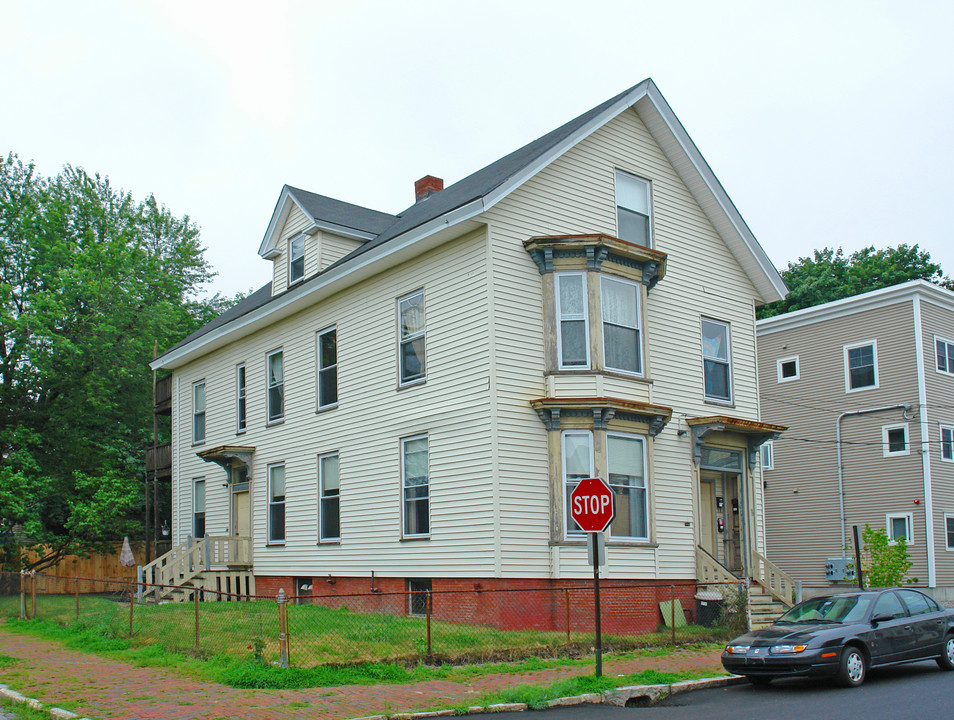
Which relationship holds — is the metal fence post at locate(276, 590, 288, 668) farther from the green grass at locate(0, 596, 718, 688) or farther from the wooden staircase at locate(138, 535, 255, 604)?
the wooden staircase at locate(138, 535, 255, 604)

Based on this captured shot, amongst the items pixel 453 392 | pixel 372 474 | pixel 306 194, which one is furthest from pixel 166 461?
pixel 453 392

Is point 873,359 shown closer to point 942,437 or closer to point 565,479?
point 942,437

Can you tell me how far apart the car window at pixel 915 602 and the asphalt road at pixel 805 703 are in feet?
3.03

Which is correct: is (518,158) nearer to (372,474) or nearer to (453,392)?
(453,392)

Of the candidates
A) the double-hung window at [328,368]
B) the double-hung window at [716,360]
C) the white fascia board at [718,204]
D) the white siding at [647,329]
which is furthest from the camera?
the double-hung window at [328,368]

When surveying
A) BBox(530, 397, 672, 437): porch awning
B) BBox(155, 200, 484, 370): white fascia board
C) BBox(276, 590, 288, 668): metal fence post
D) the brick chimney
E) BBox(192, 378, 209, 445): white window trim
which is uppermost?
the brick chimney

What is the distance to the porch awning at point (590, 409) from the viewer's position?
58.4 ft

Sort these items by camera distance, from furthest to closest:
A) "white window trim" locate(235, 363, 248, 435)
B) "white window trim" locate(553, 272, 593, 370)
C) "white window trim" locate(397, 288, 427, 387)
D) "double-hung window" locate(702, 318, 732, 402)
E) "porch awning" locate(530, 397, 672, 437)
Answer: "white window trim" locate(235, 363, 248, 435)
"double-hung window" locate(702, 318, 732, 402)
"white window trim" locate(397, 288, 427, 387)
"white window trim" locate(553, 272, 593, 370)
"porch awning" locate(530, 397, 672, 437)

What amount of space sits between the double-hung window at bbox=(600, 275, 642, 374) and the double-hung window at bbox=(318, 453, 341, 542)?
7452mm

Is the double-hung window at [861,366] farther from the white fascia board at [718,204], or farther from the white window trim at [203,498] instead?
the white window trim at [203,498]

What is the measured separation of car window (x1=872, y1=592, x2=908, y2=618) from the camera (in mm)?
13508

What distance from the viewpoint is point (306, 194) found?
26.2m

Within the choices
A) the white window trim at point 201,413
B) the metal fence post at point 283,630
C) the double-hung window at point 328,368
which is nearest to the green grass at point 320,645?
the metal fence post at point 283,630

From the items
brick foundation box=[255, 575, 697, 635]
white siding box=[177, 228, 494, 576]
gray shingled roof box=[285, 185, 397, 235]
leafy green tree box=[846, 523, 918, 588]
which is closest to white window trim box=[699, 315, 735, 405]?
brick foundation box=[255, 575, 697, 635]
